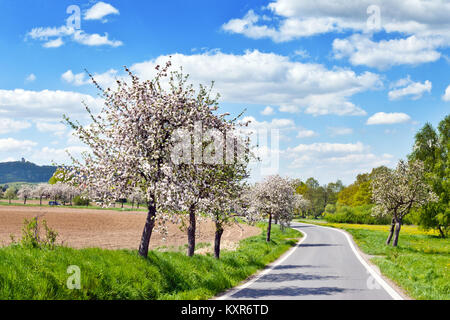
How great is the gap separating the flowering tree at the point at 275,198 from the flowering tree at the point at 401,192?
760 cm

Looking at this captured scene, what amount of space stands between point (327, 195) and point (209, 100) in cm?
15044

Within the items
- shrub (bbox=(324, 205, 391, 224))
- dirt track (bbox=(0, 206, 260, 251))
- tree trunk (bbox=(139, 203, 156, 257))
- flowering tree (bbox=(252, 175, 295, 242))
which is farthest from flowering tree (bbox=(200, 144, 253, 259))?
shrub (bbox=(324, 205, 391, 224))

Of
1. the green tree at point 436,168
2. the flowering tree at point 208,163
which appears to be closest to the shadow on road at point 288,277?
the flowering tree at point 208,163

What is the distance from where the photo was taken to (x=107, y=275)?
1016cm

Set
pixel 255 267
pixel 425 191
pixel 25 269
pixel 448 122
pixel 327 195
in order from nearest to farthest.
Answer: pixel 25 269 < pixel 255 267 < pixel 425 191 < pixel 448 122 < pixel 327 195

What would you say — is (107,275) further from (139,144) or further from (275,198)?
(275,198)

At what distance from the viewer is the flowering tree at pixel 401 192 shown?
3600 cm

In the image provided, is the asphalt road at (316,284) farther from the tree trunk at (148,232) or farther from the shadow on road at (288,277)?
the tree trunk at (148,232)

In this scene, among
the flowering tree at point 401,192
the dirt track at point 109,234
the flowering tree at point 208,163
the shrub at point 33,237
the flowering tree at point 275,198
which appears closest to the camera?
the shrub at point 33,237

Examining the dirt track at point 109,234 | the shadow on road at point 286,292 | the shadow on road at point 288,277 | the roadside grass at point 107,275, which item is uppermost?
the roadside grass at point 107,275

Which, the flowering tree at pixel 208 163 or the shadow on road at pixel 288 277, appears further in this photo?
the shadow on road at pixel 288 277
